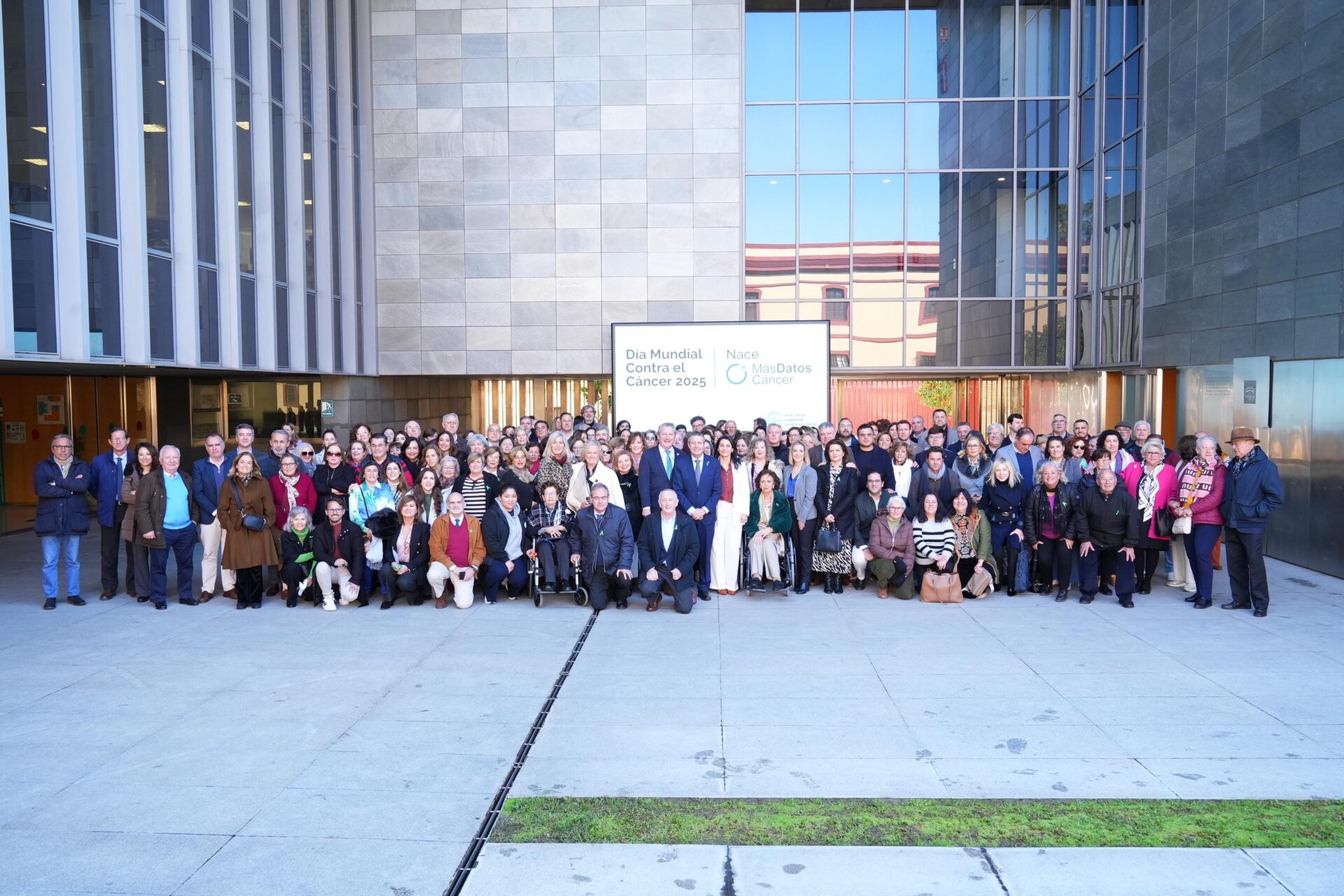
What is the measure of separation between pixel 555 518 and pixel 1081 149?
1462 centimetres

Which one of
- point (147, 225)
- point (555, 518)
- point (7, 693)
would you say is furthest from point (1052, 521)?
point (147, 225)

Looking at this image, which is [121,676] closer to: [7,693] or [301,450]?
[7,693]

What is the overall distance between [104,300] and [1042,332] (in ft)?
55.5

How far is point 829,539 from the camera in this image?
33.8 feet

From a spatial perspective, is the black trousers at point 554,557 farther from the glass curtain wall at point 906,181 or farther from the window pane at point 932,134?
the window pane at point 932,134

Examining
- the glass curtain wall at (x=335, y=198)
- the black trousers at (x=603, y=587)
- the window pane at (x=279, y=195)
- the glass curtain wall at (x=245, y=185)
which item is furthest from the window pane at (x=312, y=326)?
the black trousers at (x=603, y=587)

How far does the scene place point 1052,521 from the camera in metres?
9.95

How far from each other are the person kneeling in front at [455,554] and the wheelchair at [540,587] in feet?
1.78

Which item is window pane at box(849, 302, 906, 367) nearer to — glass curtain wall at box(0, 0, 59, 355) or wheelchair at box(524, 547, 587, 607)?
wheelchair at box(524, 547, 587, 607)

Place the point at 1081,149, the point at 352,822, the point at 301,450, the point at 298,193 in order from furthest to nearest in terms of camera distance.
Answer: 1. the point at 1081,149
2. the point at 298,193
3. the point at 301,450
4. the point at 352,822

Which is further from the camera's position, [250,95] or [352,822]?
[250,95]

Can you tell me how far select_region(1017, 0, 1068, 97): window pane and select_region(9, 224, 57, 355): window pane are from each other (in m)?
17.9

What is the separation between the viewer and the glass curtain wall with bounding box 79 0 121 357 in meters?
10.8

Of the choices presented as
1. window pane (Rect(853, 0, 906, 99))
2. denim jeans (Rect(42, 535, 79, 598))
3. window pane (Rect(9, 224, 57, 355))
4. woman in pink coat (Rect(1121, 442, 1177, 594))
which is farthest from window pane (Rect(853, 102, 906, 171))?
denim jeans (Rect(42, 535, 79, 598))
